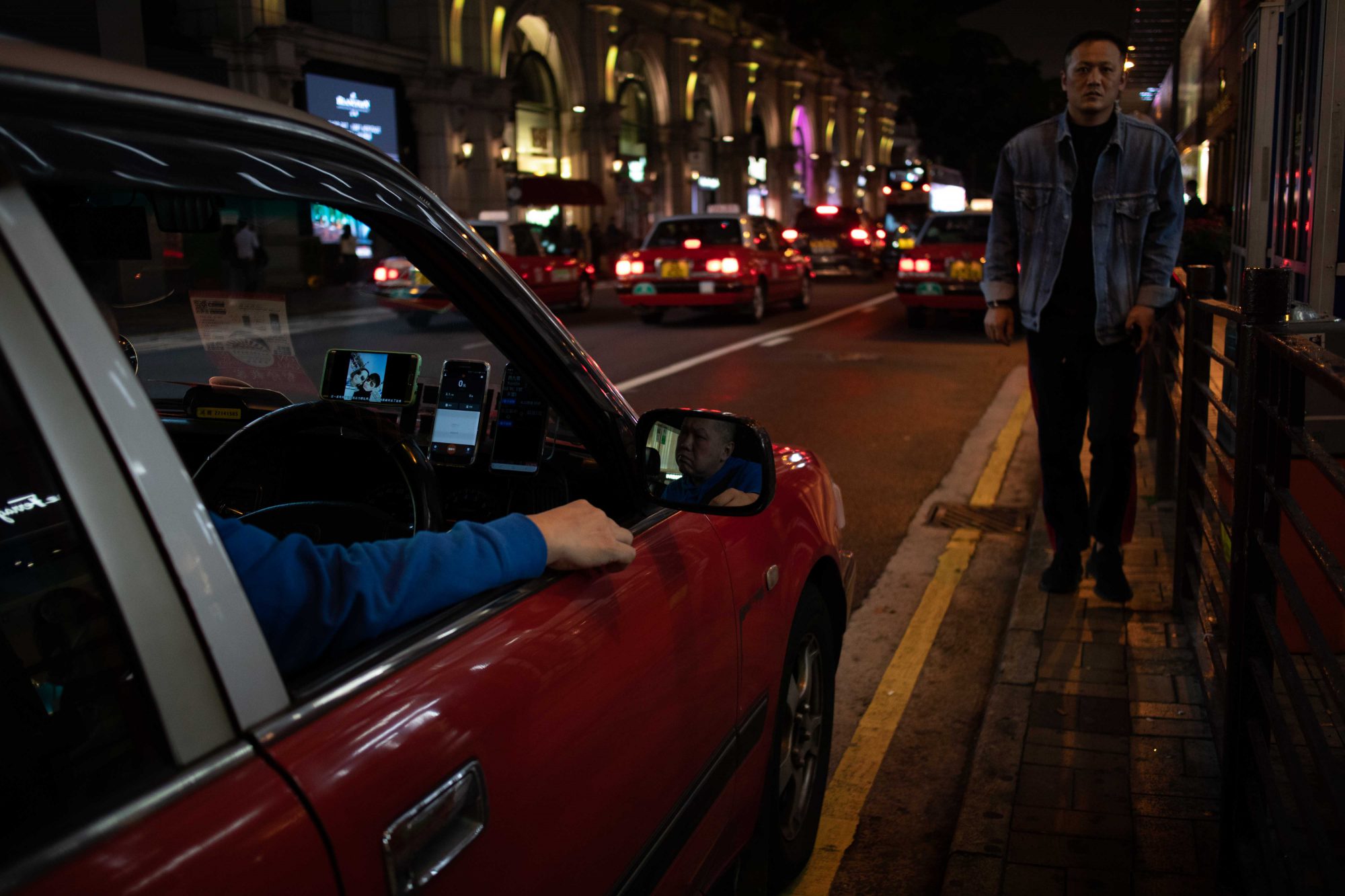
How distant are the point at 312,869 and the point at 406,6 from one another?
35.0m

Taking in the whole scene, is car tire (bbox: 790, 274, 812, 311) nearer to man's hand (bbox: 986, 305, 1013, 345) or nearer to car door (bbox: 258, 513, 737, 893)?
man's hand (bbox: 986, 305, 1013, 345)

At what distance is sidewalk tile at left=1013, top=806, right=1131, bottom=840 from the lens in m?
3.10

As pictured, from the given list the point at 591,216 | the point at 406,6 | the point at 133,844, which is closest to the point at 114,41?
the point at 133,844

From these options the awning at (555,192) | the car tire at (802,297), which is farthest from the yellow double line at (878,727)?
the awning at (555,192)

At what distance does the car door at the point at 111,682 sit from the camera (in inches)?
43.0

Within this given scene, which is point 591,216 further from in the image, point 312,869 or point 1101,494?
point 312,869

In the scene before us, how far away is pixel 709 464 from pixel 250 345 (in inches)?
54.3

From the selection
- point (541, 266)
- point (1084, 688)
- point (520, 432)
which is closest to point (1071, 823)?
point (1084, 688)

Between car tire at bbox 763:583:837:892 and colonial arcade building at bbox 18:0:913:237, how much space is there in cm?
1221

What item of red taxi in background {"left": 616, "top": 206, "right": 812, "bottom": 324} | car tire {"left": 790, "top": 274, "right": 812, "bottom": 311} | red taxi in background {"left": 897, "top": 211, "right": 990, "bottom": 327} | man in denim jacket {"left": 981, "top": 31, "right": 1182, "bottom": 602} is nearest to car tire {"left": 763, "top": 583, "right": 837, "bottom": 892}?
man in denim jacket {"left": 981, "top": 31, "right": 1182, "bottom": 602}

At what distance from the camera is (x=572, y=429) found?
2.29 m

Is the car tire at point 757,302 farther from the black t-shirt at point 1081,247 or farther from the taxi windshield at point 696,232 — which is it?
the black t-shirt at point 1081,247

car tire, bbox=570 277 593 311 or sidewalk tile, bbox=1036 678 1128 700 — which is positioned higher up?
car tire, bbox=570 277 593 311

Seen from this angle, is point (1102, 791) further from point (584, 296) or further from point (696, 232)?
point (584, 296)
